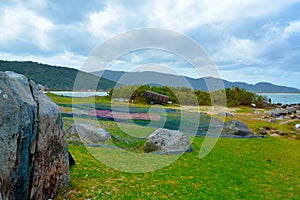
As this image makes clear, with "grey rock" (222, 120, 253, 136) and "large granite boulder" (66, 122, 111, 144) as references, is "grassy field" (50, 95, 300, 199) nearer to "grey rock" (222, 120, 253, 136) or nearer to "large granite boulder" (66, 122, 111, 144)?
"large granite boulder" (66, 122, 111, 144)

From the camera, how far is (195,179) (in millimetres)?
7887

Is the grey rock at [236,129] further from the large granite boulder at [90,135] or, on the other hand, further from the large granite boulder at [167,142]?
the large granite boulder at [90,135]

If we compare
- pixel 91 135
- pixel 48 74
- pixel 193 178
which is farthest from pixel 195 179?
pixel 48 74

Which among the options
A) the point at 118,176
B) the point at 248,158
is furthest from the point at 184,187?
the point at 248,158

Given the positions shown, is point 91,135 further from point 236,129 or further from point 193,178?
point 236,129

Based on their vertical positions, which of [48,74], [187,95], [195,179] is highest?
[48,74]

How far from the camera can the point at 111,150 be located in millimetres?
11188

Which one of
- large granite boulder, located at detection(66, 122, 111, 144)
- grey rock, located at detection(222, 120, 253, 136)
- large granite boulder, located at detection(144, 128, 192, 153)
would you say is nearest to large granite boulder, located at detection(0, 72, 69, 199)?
large granite boulder, located at detection(144, 128, 192, 153)

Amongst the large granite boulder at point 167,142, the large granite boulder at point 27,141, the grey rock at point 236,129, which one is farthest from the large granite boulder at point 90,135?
the grey rock at point 236,129

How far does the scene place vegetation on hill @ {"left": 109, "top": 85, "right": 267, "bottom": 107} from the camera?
40484mm

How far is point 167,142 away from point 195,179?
3813 mm

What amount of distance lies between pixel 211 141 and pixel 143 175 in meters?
7.57

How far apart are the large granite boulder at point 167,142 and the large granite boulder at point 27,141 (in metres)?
5.88

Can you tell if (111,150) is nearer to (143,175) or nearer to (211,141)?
(143,175)
